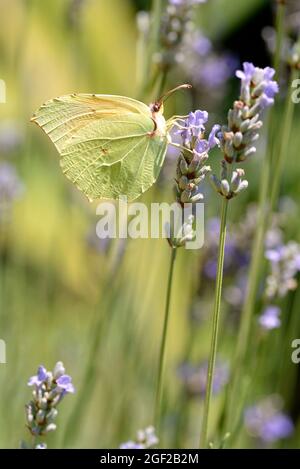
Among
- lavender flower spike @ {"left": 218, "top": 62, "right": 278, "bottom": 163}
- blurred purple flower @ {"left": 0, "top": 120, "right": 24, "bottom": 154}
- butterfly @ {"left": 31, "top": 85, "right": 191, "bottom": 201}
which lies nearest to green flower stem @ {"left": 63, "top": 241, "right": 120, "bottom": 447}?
butterfly @ {"left": 31, "top": 85, "right": 191, "bottom": 201}

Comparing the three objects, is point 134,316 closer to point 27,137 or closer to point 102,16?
point 27,137

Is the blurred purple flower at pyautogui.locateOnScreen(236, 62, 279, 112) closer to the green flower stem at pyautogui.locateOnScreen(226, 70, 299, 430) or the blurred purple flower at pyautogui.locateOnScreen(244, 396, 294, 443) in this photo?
the green flower stem at pyautogui.locateOnScreen(226, 70, 299, 430)

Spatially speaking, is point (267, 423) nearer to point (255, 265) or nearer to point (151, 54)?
point (255, 265)

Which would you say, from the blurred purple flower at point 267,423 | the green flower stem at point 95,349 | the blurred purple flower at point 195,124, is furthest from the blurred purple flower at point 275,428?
the blurred purple flower at point 195,124

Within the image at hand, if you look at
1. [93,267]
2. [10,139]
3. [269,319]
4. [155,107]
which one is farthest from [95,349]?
[93,267]

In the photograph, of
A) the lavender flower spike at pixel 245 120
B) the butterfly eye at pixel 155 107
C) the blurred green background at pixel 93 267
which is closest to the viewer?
the lavender flower spike at pixel 245 120

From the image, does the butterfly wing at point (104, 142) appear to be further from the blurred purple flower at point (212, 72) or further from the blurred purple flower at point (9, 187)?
the blurred purple flower at point (212, 72)
